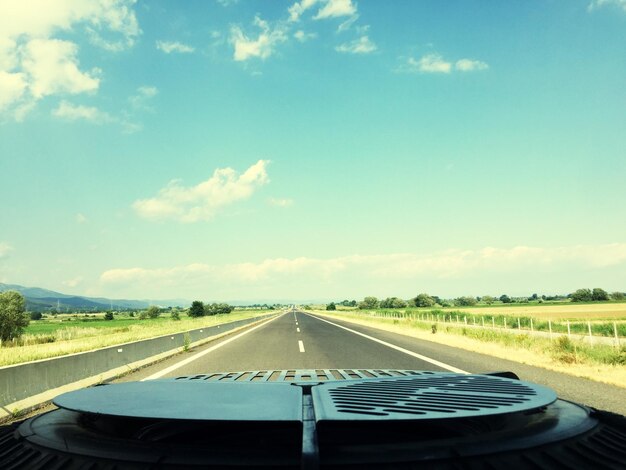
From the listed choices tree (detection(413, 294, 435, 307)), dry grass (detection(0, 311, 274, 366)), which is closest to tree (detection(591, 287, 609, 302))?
tree (detection(413, 294, 435, 307))

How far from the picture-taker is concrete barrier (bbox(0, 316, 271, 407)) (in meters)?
6.71

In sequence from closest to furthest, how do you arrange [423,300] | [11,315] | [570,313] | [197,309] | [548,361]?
[548,361]
[11,315]
[570,313]
[197,309]
[423,300]

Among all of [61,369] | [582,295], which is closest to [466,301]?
[582,295]

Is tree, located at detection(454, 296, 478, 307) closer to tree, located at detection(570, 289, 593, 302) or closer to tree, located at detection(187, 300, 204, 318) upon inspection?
tree, located at detection(570, 289, 593, 302)

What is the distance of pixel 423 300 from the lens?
598 ft

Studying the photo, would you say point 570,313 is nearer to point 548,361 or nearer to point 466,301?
point 548,361

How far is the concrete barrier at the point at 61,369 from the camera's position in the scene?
264 inches

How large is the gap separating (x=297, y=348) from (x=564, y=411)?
51.2ft

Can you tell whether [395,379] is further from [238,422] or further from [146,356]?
[146,356]

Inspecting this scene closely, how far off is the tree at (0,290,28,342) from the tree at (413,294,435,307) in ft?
473

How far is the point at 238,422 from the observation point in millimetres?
1631

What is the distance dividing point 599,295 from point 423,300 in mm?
59243

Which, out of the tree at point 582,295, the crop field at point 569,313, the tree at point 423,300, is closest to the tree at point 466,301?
the tree at point 423,300

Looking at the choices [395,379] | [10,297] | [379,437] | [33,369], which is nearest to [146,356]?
[33,369]
